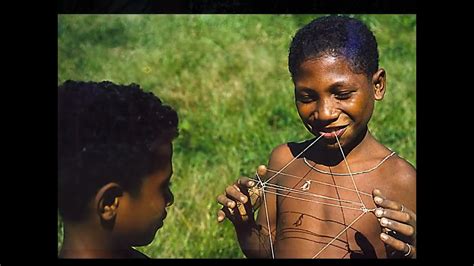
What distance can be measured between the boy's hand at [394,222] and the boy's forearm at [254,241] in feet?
1.19

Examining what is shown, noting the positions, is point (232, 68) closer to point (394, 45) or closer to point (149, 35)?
point (149, 35)

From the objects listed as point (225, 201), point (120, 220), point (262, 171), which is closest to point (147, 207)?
point (120, 220)

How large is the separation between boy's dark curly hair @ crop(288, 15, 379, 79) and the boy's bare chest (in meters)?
0.33

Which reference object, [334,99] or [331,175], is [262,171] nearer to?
[331,175]

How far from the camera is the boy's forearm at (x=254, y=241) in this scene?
2.91m

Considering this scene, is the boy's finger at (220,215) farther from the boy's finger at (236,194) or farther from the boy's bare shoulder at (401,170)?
the boy's bare shoulder at (401,170)

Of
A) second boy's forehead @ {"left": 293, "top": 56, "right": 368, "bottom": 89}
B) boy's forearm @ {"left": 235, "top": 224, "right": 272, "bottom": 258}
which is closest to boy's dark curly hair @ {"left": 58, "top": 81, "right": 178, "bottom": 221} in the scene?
boy's forearm @ {"left": 235, "top": 224, "right": 272, "bottom": 258}

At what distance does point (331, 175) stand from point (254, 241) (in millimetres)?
315

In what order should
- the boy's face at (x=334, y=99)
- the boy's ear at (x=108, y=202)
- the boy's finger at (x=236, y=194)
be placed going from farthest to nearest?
the boy's finger at (x=236, y=194), the boy's face at (x=334, y=99), the boy's ear at (x=108, y=202)

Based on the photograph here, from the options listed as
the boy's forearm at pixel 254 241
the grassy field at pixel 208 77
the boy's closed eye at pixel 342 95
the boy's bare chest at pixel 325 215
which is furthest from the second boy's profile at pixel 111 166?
the boy's closed eye at pixel 342 95

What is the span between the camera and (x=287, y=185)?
2.90m

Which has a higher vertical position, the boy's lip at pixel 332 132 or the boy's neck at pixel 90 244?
the boy's lip at pixel 332 132
